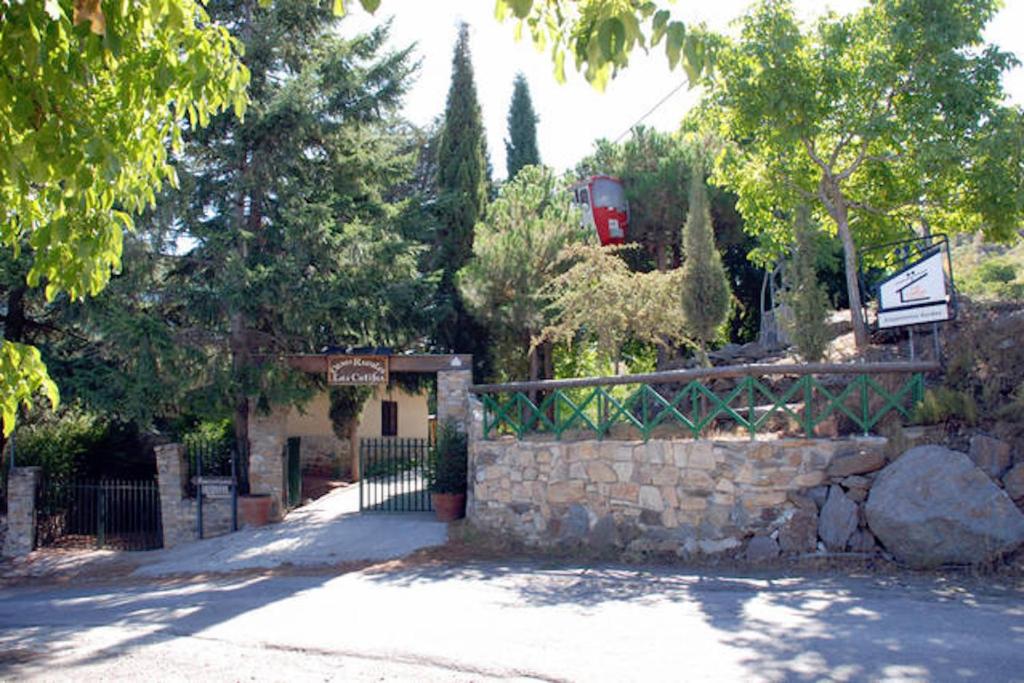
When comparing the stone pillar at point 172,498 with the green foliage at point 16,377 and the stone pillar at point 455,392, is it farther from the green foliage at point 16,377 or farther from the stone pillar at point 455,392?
the green foliage at point 16,377

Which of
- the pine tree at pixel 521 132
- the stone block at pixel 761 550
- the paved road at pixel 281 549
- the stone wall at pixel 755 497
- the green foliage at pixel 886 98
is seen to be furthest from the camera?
the pine tree at pixel 521 132

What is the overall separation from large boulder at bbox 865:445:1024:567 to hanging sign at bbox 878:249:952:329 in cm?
283

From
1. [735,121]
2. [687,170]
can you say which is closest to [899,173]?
[735,121]

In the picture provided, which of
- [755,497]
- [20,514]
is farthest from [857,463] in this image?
[20,514]

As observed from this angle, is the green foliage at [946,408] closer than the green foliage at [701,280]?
Yes

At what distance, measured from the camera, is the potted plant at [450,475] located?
13.0m

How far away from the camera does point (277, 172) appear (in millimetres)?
14305

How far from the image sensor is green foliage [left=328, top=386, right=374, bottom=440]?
18.4 m

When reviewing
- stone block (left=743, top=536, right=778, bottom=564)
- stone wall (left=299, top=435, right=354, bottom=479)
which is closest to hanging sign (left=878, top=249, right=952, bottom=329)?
stone block (left=743, top=536, right=778, bottom=564)

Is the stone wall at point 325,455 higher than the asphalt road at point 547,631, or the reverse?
the stone wall at point 325,455

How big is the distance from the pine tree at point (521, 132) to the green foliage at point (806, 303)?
16.0 m

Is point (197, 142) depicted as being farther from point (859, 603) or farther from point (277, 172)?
point (859, 603)

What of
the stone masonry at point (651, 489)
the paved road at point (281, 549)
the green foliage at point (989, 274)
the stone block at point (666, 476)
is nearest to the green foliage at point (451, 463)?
the paved road at point (281, 549)

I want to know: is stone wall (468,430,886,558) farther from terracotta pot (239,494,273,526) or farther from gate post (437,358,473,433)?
terracotta pot (239,494,273,526)
